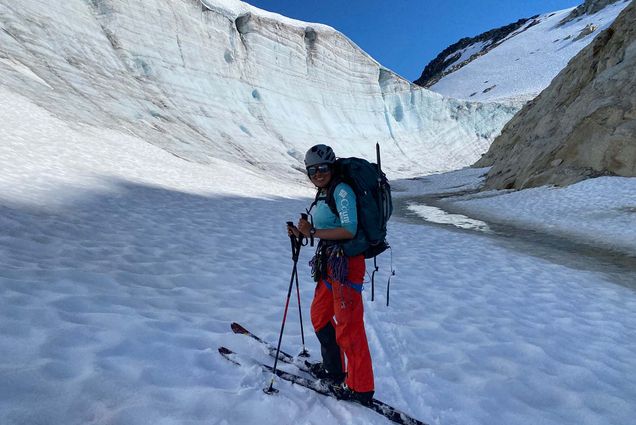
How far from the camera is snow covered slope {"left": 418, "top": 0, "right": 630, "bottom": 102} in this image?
3241 inches

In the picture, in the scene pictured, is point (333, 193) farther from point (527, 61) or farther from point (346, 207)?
point (527, 61)

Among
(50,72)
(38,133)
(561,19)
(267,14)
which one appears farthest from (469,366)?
(561,19)

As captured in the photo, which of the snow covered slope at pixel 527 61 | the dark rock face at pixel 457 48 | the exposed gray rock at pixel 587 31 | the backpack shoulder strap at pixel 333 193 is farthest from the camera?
the dark rock face at pixel 457 48

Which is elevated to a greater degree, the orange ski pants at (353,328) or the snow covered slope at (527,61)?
the snow covered slope at (527,61)

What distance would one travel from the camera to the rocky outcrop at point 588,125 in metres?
19.5

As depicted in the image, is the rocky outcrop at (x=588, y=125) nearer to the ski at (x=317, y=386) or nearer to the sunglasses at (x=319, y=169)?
the ski at (x=317, y=386)

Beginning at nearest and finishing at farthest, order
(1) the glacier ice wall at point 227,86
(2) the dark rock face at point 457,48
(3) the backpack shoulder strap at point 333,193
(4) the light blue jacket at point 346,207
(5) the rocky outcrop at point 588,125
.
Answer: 1. (4) the light blue jacket at point 346,207
2. (3) the backpack shoulder strap at point 333,193
3. (5) the rocky outcrop at point 588,125
4. (1) the glacier ice wall at point 227,86
5. (2) the dark rock face at point 457,48

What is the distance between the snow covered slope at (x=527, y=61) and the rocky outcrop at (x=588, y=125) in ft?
154

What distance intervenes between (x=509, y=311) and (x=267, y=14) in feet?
149

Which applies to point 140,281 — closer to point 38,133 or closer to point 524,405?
point 524,405

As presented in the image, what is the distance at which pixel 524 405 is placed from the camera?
398 cm

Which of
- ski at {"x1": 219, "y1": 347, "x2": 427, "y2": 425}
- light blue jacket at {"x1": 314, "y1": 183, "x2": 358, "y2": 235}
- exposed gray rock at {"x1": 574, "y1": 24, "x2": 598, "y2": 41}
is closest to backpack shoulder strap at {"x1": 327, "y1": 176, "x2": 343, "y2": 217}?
light blue jacket at {"x1": 314, "y1": 183, "x2": 358, "y2": 235}

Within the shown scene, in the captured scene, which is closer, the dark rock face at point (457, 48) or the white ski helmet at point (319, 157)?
the white ski helmet at point (319, 157)

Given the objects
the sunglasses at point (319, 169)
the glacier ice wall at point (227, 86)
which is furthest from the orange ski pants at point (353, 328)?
the glacier ice wall at point (227, 86)
